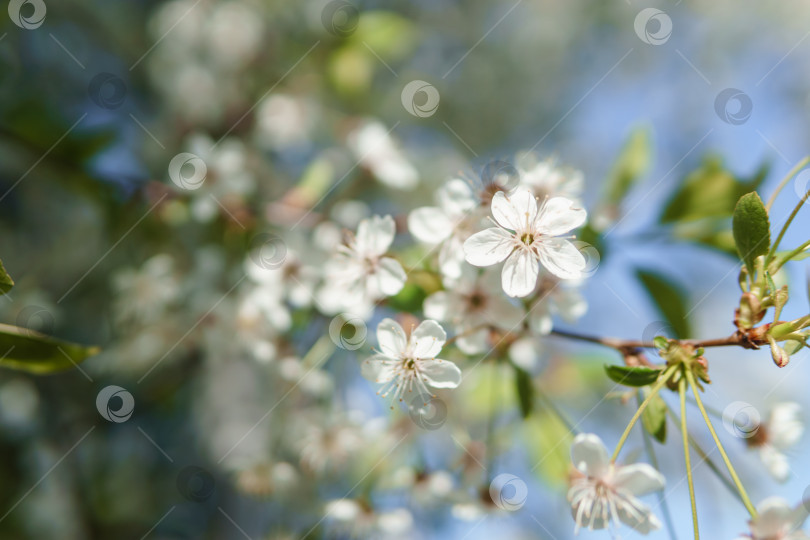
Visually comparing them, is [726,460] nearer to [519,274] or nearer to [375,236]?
[519,274]

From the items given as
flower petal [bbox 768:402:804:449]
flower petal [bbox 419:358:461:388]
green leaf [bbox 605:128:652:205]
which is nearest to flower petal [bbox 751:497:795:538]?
flower petal [bbox 768:402:804:449]

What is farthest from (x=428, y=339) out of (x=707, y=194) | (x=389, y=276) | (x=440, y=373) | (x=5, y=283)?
(x=707, y=194)

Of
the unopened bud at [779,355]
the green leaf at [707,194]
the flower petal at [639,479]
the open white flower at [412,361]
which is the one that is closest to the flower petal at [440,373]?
A: the open white flower at [412,361]

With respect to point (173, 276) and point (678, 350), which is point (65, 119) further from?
point (678, 350)

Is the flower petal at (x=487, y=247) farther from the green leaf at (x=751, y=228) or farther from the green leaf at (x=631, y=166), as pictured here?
the green leaf at (x=631, y=166)

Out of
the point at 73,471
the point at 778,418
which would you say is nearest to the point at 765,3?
the point at 778,418

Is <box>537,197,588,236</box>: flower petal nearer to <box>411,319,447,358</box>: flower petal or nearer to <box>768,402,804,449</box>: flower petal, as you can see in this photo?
<box>411,319,447,358</box>: flower petal

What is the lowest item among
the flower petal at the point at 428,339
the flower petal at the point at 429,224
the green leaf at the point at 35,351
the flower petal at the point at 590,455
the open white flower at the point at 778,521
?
the open white flower at the point at 778,521
